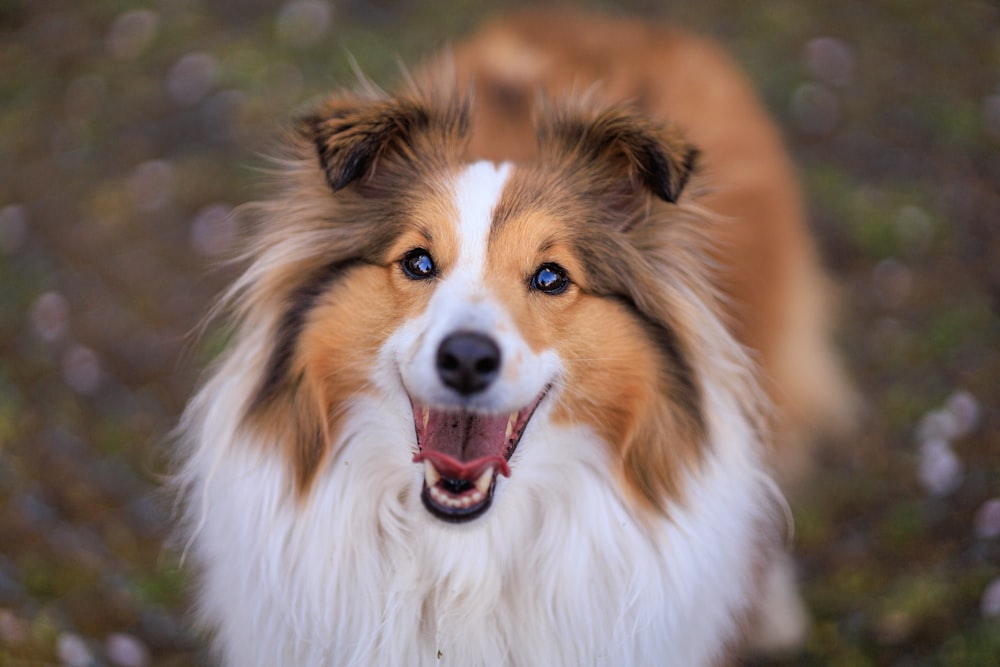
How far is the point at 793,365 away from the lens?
3691 millimetres

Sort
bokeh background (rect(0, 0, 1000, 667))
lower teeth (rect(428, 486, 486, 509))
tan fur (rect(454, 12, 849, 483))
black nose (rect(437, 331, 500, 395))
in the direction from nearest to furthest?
black nose (rect(437, 331, 500, 395))
lower teeth (rect(428, 486, 486, 509))
tan fur (rect(454, 12, 849, 483))
bokeh background (rect(0, 0, 1000, 667))

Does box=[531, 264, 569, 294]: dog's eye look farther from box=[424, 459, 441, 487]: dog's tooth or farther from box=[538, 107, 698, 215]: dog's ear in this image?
box=[424, 459, 441, 487]: dog's tooth

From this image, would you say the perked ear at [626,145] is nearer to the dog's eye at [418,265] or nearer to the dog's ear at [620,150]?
the dog's ear at [620,150]

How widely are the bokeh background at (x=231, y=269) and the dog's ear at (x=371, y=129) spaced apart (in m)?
1.24

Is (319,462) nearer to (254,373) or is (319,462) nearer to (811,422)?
(254,373)

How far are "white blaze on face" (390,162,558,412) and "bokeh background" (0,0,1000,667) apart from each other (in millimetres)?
1504

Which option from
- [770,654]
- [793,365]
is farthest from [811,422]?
[770,654]

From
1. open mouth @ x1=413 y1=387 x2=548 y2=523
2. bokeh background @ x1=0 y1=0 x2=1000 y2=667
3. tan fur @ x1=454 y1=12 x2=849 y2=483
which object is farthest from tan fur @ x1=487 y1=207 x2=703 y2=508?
bokeh background @ x1=0 y1=0 x2=1000 y2=667

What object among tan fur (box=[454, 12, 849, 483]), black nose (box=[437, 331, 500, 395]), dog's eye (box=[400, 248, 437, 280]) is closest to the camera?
black nose (box=[437, 331, 500, 395])

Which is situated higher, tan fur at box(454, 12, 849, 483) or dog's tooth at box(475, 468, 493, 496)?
tan fur at box(454, 12, 849, 483)

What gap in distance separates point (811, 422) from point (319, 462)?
236 centimetres

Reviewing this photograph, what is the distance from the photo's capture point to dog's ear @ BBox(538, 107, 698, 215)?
2.16 metres

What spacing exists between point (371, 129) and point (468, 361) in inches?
26.1

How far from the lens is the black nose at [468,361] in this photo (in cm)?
191
